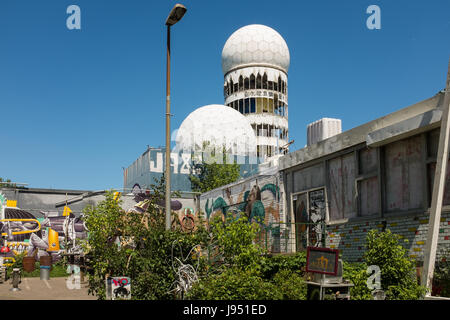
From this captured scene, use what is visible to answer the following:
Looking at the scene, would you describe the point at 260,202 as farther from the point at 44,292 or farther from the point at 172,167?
the point at 172,167

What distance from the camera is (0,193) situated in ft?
109

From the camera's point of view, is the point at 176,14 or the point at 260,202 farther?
A: the point at 260,202

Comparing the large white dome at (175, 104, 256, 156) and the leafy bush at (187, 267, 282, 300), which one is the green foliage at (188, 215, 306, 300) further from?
the large white dome at (175, 104, 256, 156)

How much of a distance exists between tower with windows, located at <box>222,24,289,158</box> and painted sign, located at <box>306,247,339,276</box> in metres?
49.5

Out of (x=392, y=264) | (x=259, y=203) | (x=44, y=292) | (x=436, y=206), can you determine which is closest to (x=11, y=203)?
(x=44, y=292)

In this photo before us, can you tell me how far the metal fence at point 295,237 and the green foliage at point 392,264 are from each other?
4.42 meters

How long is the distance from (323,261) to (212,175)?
1319 inches

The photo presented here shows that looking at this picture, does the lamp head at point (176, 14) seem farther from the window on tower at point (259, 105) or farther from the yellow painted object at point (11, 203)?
the window on tower at point (259, 105)

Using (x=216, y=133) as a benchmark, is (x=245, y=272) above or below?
below

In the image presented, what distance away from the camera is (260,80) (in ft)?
197

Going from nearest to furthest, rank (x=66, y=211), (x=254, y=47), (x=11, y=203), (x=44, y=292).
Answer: (x=44, y=292), (x=11, y=203), (x=66, y=211), (x=254, y=47)

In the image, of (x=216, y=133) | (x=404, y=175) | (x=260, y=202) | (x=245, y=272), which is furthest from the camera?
(x=216, y=133)
